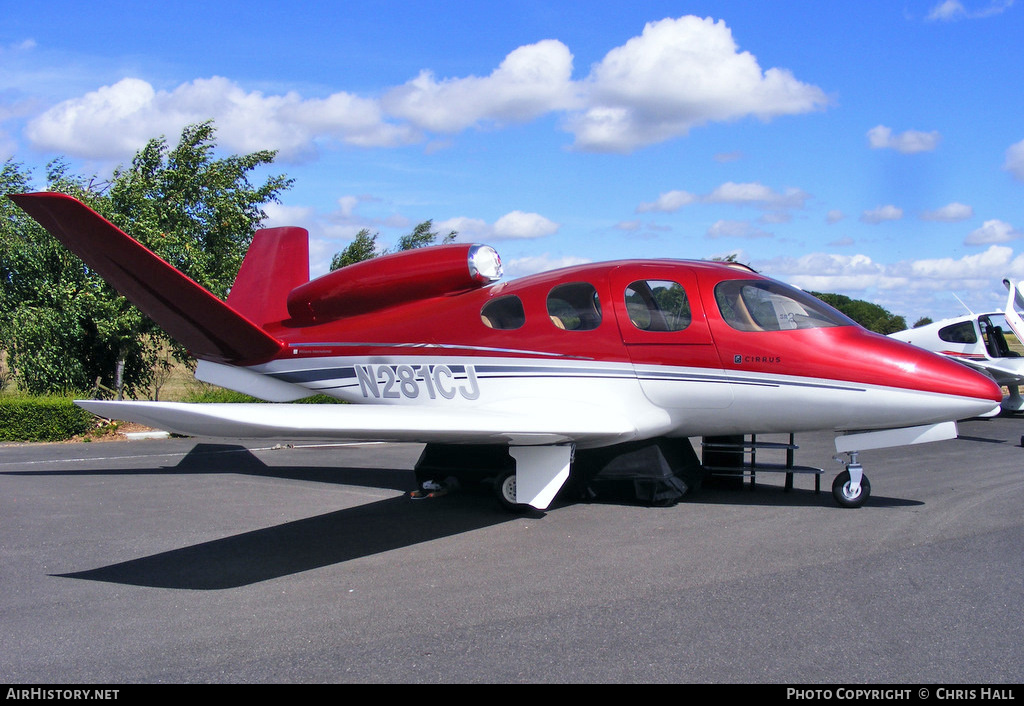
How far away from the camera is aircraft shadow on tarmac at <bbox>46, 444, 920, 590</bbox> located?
5.90 m

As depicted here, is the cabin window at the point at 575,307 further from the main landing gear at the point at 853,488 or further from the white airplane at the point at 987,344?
the white airplane at the point at 987,344

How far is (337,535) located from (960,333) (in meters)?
17.8

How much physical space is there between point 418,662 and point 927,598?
11.1ft

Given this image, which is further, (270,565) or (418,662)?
(270,565)

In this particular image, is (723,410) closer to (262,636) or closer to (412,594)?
(412,594)

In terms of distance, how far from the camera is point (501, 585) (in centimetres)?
555

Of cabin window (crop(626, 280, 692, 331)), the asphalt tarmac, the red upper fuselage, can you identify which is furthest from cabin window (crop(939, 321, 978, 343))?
cabin window (crop(626, 280, 692, 331))

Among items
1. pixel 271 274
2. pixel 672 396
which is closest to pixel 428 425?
pixel 672 396

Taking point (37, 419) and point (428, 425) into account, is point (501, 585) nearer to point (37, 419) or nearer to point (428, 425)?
point (428, 425)

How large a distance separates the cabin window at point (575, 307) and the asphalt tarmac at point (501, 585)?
1.93m

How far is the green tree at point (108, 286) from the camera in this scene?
15797 millimetres

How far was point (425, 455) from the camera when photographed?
8.81m

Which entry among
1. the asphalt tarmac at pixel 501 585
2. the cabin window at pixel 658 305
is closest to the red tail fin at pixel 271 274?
the asphalt tarmac at pixel 501 585

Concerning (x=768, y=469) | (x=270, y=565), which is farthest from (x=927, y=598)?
(x=270, y=565)
